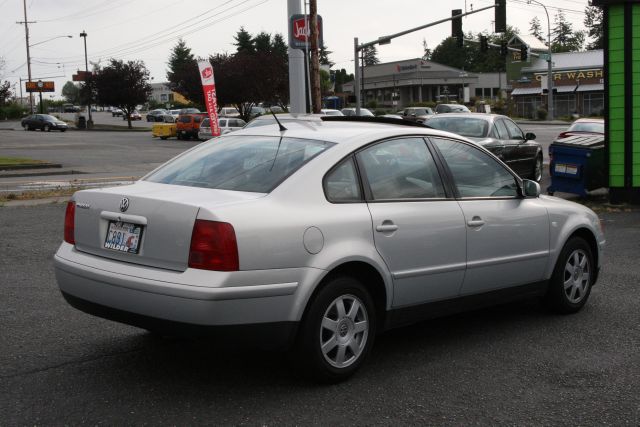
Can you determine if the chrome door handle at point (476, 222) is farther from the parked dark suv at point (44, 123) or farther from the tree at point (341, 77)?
the tree at point (341, 77)

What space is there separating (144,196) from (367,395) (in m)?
1.70

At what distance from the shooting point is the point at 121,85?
6869 centimetres

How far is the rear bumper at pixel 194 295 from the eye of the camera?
4.22 m

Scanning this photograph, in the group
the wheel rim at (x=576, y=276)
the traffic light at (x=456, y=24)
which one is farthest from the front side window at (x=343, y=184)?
the traffic light at (x=456, y=24)

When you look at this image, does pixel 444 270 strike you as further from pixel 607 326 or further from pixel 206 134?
pixel 206 134

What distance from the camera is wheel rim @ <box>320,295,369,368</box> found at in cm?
468

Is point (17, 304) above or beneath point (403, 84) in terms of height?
beneath

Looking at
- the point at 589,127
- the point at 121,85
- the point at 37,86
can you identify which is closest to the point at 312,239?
the point at 589,127

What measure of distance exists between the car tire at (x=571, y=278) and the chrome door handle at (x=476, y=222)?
1.06 metres

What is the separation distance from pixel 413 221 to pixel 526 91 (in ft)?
273

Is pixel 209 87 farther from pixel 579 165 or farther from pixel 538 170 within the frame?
pixel 579 165

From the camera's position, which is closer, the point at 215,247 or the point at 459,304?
the point at 215,247

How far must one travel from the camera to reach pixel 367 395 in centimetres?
463

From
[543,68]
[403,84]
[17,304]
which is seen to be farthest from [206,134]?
[403,84]
